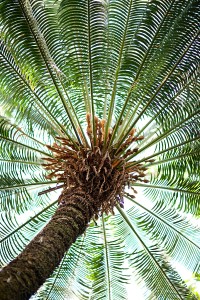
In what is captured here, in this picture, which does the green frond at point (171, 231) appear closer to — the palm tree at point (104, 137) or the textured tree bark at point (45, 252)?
the palm tree at point (104, 137)

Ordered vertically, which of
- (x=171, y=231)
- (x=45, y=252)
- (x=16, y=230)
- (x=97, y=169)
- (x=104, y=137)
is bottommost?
(x=16, y=230)

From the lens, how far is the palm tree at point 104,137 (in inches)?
241

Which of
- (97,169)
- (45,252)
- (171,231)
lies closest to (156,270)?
(171,231)

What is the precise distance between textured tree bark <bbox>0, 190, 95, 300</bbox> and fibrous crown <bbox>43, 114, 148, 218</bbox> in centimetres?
28

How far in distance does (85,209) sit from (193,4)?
3.21m

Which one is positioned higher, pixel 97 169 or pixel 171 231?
pixel 97 169

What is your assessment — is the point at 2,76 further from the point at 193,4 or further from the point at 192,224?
the point at 192,224

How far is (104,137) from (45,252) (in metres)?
2.85

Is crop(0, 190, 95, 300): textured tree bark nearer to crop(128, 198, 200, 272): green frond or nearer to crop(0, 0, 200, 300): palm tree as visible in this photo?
crop(0, 0, 200, 300): palm tree

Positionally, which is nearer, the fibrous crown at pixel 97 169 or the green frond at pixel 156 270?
the fibrous crown at pixel 97 169

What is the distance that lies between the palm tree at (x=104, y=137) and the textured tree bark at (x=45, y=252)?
0.16 feet

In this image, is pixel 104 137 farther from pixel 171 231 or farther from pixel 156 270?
pixel 156 270

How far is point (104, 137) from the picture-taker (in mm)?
6512

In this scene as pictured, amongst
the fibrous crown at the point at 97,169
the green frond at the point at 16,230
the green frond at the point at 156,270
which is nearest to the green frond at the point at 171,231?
the green frond at the point at 156,270
